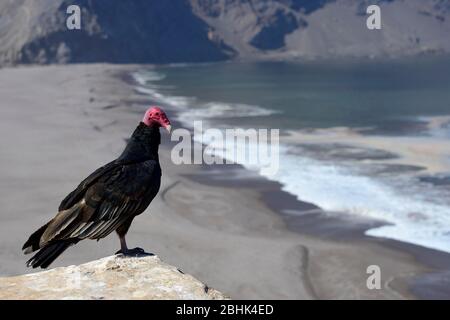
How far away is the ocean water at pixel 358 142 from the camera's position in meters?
25.6

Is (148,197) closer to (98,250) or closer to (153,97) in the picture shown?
(98,250)

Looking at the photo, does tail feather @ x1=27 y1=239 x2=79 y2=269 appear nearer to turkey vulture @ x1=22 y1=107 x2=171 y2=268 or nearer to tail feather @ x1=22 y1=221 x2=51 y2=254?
turkey vulture @ x1=22 y1=107 x2=171 y2=268

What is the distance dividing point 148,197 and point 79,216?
2.68 feet

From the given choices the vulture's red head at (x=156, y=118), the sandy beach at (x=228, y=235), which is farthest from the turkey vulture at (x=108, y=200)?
the sandy beach at (x=228, y=235)

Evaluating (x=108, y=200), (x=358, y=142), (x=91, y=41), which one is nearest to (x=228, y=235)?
(x=108, y=200)

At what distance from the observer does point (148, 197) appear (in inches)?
294

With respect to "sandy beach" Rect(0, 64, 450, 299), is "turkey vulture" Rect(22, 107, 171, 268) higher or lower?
higher

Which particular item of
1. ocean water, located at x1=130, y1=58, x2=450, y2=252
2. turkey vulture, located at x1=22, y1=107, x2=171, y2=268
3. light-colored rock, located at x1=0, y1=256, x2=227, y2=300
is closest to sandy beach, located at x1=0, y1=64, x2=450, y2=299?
ocean water, located at x1=130, y1=58, x2=450, y2=252

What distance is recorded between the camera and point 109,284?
20.6 feet

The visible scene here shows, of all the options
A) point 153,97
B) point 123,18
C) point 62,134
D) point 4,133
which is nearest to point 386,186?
point 62,134

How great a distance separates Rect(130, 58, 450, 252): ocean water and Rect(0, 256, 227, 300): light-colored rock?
16272mm

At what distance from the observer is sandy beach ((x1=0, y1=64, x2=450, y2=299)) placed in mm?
18312

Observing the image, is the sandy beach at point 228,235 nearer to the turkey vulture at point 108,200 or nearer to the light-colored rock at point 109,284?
the turkey vulture at point 108,200

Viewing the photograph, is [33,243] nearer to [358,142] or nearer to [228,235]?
[228,235]
